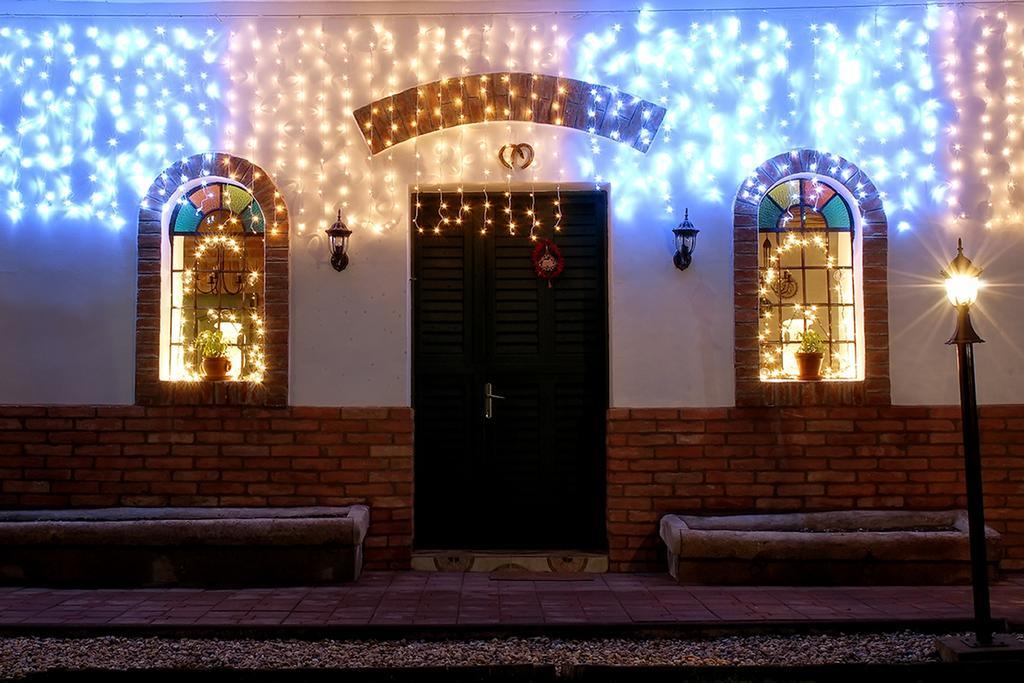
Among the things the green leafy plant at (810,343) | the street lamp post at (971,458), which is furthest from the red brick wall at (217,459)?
the street lamp post at (971,458)

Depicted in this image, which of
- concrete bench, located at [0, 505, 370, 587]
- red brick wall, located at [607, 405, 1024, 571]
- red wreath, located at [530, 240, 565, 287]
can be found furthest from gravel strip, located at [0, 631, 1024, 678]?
red wreath, located at [530, 240, 565, 287]

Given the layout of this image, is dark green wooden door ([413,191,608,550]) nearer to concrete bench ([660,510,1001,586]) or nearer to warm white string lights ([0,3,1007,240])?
warm white string lights ([0,3,1007,240])

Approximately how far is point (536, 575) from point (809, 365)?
2.52 metres

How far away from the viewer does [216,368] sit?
676cm

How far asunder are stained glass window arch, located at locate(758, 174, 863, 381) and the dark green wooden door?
1.26m

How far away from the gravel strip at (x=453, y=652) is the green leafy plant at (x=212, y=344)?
239cm

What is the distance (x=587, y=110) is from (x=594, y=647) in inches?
151

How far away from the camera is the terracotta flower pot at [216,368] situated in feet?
22.1

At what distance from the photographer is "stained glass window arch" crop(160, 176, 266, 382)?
6957mm

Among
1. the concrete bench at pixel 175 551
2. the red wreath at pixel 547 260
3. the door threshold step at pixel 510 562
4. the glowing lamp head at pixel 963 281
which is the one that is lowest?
the door threshold step at pixel 510 562

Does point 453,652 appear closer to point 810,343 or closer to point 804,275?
point 810,343

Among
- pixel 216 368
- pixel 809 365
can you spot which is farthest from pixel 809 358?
pixel 216 368

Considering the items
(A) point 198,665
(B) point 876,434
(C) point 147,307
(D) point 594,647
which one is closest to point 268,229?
(C) point 147,307

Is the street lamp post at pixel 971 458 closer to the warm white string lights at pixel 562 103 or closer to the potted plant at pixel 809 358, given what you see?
the potted plant at pixel 809 358
